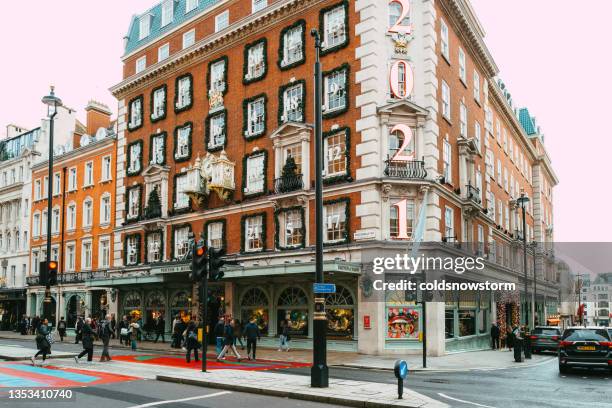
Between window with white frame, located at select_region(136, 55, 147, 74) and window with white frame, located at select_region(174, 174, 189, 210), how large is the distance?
9.41 m

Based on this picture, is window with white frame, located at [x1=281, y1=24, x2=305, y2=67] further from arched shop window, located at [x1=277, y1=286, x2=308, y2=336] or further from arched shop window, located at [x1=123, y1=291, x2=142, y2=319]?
arched shop window, located at [x1=123, y1=291, x2=142, y2=319]

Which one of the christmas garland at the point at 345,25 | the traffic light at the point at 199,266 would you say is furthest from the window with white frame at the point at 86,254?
the traffic light at the point at 199,266

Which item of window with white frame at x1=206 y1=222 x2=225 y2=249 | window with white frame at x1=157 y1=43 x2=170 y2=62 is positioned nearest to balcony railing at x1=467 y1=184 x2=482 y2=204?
window with white frame at x1=206 y1=222 x2=225 y2=249

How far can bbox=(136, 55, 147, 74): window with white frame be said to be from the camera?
41219mm

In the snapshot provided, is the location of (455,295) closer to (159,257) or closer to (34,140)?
(159,257)

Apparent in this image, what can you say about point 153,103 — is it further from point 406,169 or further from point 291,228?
point 406,169

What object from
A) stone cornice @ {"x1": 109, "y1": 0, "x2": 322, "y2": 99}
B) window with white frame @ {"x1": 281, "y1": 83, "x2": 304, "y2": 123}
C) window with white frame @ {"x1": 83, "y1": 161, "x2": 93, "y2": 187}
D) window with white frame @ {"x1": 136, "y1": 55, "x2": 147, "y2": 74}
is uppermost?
window with white frame @ {"x1": 136, "y1": 55, "x2": 147, "y2": 74}

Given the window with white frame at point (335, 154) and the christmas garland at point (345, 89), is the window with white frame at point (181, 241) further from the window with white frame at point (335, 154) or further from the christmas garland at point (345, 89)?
A: the christmas garland at point (345, 89)

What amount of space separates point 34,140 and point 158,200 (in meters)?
24.3

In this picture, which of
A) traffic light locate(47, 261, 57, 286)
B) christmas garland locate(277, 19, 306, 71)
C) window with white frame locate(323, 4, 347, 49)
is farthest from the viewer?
christmas garland locate(277, 19, 306, 71)

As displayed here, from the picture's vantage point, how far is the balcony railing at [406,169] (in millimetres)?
27031

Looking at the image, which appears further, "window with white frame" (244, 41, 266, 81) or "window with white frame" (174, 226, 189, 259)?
"window with white frame" (174, 226, 189, 259)

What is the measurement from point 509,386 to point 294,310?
48.5 feet

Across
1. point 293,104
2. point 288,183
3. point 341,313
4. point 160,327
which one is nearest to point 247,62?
point 293,104
